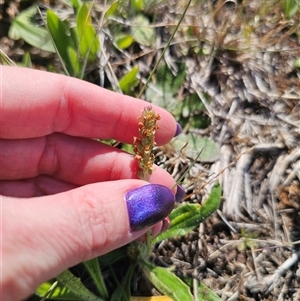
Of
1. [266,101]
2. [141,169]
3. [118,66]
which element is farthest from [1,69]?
[266,101]

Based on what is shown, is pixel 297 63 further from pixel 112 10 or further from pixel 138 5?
pixel 112 10

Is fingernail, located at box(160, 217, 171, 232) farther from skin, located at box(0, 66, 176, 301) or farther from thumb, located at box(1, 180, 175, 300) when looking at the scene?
thumb, located at box(1, 180, 175, 300)

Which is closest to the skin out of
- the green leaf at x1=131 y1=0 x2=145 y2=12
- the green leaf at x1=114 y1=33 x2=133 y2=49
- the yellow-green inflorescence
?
the yellow-green inflorescence

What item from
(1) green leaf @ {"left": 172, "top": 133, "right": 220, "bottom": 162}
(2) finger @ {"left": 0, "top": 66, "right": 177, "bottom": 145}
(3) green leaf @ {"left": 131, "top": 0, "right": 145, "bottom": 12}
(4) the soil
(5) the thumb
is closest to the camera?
(5) the thumb

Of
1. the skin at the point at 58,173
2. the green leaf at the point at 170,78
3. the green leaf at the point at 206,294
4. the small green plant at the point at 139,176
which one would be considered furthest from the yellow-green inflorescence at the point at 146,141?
the green leaf at the point at 170,78

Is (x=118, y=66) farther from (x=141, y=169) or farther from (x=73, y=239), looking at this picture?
(x=73, y=239)

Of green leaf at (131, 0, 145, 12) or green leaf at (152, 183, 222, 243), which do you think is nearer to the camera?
green leaf at (152, 183, 222, 243)

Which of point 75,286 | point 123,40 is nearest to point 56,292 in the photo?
point 75,286
